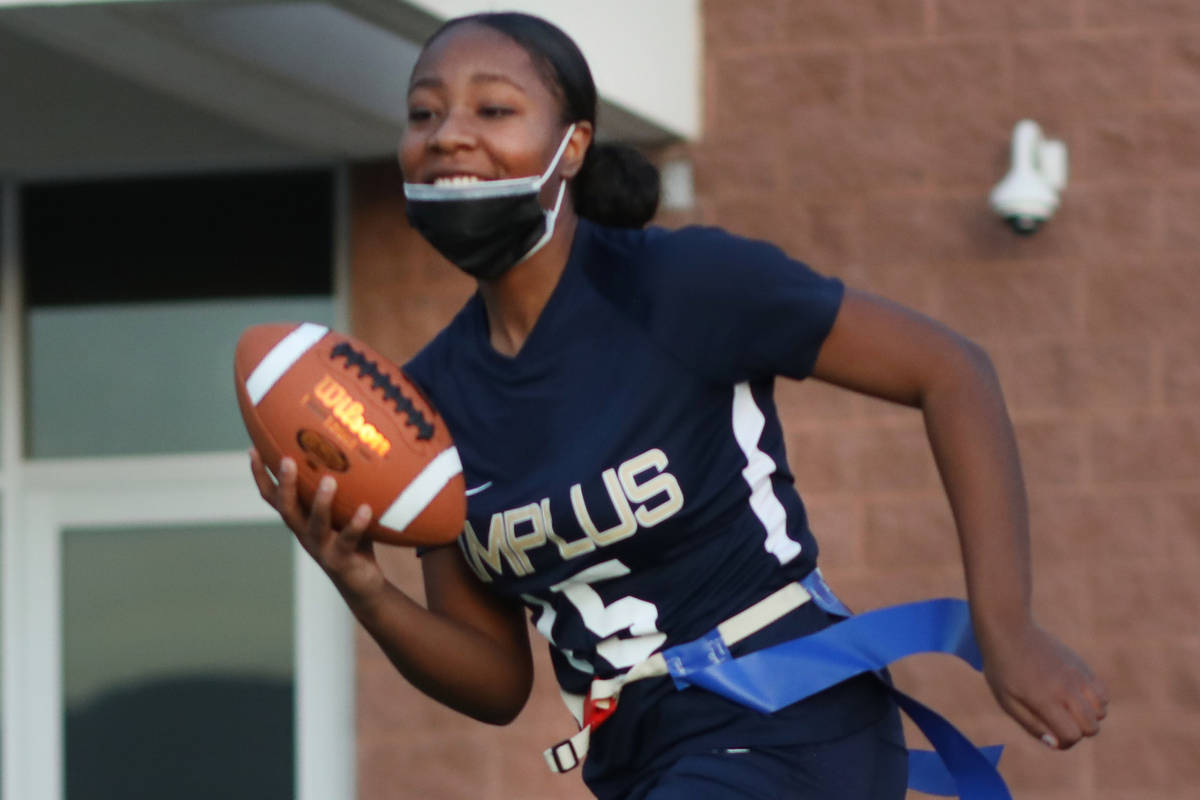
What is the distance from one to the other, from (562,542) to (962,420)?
0.56 metres

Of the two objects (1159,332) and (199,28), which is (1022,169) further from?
(199,28)

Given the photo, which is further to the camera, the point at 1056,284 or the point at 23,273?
the point at 23,273

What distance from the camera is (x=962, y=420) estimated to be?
248cm

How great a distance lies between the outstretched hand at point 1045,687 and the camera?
7.45 feet

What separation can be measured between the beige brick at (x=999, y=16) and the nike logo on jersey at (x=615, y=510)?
10.4 ft

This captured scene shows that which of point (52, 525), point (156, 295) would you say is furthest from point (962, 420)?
point (52, 525)

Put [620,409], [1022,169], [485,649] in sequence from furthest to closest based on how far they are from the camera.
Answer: [1022,169]
[485,649]
[620,409]

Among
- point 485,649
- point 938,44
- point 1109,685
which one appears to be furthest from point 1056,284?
point 485,649

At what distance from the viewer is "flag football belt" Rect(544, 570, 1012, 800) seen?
253 centimetres

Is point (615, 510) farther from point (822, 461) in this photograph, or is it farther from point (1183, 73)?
point (1183, 73)

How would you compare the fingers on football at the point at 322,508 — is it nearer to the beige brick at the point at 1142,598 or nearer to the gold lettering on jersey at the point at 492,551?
the gold lettering on jersey at the point at 492,551

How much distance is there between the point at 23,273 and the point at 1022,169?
3.12 metres

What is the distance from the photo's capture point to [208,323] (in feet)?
19.1

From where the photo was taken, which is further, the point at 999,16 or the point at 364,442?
the point at 999,16
